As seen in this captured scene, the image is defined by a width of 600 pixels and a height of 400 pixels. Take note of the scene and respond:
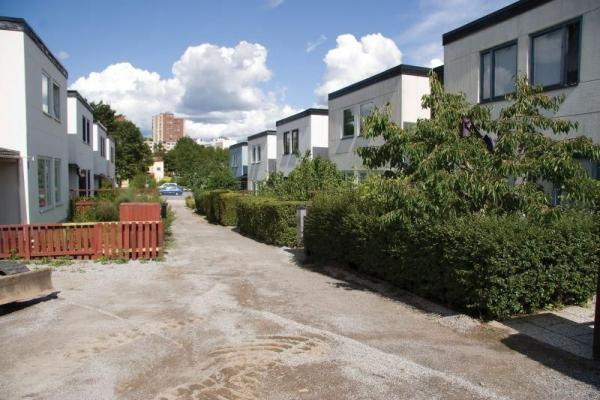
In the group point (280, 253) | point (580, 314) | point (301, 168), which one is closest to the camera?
point (580, 314)

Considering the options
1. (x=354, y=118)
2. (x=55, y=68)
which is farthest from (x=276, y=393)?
(x=354, y=118)

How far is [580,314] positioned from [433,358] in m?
2.74

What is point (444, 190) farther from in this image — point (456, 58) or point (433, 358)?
point (456, 58)

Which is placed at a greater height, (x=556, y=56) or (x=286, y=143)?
(x=556, y=56)

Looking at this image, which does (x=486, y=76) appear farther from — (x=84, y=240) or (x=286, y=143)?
(x=286, y=143)

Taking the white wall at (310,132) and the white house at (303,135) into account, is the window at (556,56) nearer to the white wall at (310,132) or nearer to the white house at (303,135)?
the white house at (303,135)

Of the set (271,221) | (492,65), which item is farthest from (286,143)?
(492,65)

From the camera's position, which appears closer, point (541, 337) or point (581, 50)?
point (541, 337)

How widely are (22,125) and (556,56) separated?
13.3 metres

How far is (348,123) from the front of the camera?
74.3 feet

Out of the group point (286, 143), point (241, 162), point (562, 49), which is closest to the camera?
point (562, 49)

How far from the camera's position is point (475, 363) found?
16.7ft

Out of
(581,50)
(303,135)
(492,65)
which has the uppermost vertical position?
(492,65)

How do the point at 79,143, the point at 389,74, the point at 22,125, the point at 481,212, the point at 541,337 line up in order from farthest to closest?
1. the point at 79,143
2. the point at 389,74
3. the point at 22,125
4. the point at 481,212
5. the point at 541,337
